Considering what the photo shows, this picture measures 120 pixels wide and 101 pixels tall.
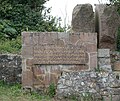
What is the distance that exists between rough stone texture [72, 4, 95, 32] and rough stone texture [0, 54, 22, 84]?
65.7 inches

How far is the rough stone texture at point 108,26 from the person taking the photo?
859 centimetres

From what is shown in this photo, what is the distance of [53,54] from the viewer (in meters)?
8.40

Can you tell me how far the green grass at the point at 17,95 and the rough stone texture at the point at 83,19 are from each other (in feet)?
5.93

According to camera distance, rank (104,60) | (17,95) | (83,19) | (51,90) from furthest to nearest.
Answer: (83,19) → (104,60) → (51,90) → (17,95)

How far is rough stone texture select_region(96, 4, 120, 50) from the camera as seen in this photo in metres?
8.59

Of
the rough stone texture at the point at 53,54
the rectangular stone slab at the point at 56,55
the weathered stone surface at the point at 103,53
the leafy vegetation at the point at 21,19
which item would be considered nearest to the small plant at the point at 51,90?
the rough stone texture at the point at 53,54

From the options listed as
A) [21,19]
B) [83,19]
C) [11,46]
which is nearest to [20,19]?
[21,19]

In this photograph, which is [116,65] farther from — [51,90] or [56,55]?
[51,90]

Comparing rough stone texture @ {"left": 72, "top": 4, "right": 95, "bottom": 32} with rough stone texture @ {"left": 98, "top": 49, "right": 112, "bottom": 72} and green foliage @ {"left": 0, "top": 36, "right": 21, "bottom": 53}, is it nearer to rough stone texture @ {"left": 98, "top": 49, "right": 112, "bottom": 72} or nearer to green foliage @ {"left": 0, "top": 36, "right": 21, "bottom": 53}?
rough stone texture @ {"left": 98, "top": 49, "right": 112, "bottom": 72}

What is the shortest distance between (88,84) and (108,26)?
149 cm

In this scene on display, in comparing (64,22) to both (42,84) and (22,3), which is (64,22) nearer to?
(22,3)

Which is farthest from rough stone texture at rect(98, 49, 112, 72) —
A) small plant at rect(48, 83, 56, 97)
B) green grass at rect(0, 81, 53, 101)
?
green grass at rect(0, 81, 53, 101)

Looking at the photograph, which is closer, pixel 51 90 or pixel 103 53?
pixel 51 90

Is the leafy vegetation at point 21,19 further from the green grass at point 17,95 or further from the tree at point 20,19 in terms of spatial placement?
the green grass at point 17,95
